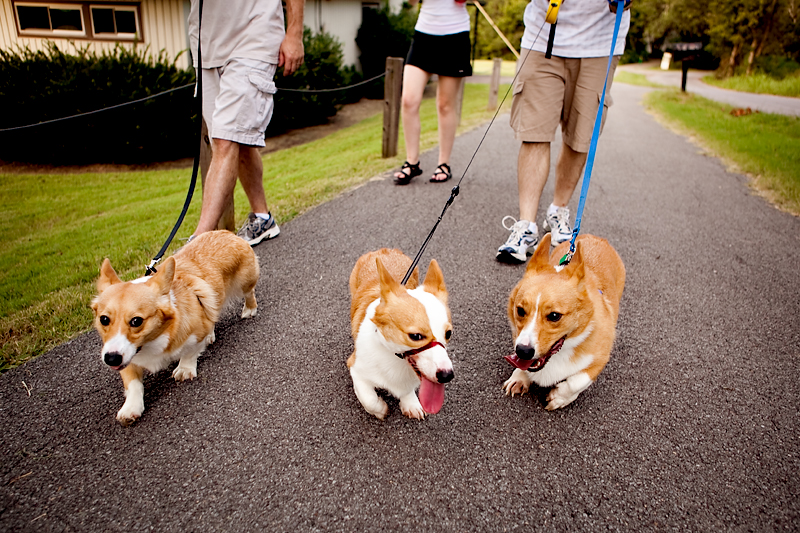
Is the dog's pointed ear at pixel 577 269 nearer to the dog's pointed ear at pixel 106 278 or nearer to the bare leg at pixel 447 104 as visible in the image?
the dog's pointed ear at pixel 106 278

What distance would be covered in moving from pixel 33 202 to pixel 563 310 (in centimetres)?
804

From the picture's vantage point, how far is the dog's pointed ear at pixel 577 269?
7.64 ft

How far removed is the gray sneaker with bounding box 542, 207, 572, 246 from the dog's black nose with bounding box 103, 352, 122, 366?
134 inches

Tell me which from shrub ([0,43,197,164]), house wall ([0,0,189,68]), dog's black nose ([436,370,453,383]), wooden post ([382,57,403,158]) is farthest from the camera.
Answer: house wall ([0,0,189,68])

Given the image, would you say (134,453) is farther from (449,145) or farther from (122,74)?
(122,74)

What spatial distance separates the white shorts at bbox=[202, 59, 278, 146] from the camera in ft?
11.6

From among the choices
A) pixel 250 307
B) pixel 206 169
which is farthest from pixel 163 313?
pixel 206 169

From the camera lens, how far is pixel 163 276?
7.52ft

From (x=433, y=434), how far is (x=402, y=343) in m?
0.58

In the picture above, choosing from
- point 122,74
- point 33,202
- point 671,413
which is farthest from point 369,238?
point 122,74

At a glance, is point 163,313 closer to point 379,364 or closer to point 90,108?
point 379,364

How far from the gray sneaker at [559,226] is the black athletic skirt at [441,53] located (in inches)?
83.2

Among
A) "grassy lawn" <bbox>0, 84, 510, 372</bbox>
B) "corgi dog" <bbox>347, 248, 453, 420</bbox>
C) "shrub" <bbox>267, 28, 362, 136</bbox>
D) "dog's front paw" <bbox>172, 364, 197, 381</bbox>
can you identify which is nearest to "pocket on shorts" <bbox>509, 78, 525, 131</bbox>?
"corgi dog" <bbox>347, 248, 453, 420</bbox>

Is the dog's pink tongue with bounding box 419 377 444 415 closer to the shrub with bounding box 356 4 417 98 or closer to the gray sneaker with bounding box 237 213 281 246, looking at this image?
the gray sneaker with bounding box 237 213 281 246
